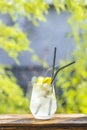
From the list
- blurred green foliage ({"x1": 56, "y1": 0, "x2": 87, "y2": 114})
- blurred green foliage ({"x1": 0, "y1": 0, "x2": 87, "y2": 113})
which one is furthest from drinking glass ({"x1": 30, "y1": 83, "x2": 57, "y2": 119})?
blurred green foliage ({"x1": 56, "y1": 0, "x2": 87, "y2": 114})

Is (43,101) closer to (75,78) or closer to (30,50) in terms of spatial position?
(30,50)

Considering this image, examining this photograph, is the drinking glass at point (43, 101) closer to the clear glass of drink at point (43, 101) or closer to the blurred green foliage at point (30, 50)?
the clear glass of drink at point (43, 101)

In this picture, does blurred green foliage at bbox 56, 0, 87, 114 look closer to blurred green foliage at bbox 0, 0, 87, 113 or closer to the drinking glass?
blurred green foliage at bbox 0, 0, 87, 113

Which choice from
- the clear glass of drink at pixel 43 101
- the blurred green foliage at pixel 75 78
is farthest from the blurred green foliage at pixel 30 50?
the clear glass of drink at pixel 43 101

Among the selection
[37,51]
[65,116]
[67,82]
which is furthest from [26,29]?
[65,116]

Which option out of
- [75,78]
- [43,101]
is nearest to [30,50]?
[75,78]

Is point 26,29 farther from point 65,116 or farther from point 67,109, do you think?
point 65,116
